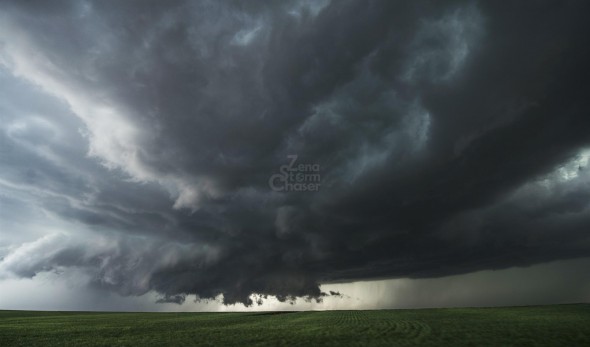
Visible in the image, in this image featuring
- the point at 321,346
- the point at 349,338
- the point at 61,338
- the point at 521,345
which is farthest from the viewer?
the point at 61,338

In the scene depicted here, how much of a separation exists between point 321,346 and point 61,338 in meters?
44.1

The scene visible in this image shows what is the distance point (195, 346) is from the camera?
140 ft

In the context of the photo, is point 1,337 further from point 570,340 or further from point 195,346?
point 570,340

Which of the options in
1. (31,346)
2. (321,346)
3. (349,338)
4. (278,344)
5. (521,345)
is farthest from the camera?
(31,346)

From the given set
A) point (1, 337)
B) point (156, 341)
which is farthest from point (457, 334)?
point (1, 337)

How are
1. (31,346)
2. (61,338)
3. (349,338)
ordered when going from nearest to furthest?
(349,338)
(31,346)
(61,338)

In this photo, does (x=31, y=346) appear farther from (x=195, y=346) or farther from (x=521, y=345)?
(x=521, y=345)

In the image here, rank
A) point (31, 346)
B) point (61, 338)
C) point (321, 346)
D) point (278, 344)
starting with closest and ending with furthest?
point (321, 346), point (278, 344), point (31, 346), point (61, 338)

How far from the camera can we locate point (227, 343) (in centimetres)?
4475

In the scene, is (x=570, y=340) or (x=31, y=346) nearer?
(x=570, y=340)

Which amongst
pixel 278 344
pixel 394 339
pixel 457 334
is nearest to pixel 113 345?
pixel 278 344

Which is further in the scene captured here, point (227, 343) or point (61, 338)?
point (61, 338)

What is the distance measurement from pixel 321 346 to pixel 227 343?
1278 cm

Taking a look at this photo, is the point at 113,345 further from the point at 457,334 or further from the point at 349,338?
the point at 457,334
